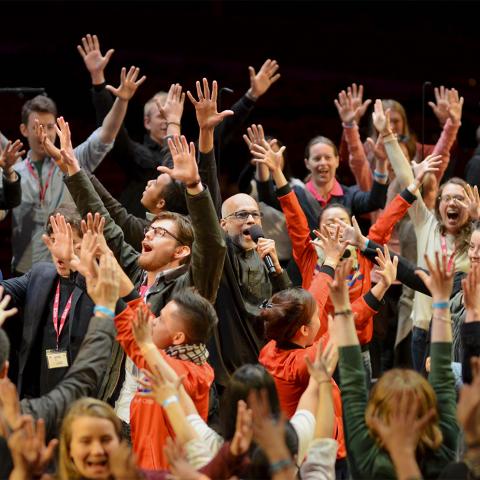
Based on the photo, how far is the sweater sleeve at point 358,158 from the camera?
19.5 feet

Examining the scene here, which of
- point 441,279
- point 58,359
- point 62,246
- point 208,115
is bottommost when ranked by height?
point 58,359

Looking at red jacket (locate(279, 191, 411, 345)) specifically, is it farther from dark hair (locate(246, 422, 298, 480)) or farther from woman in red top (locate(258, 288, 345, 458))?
dark hair (locate(246, 422, 298, 480))

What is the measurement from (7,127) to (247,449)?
16.1 ft

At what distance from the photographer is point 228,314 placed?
4.44 meters

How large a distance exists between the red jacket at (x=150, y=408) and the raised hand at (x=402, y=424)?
75 cm

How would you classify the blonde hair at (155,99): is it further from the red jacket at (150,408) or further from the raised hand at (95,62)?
the red jacket at (150,408)

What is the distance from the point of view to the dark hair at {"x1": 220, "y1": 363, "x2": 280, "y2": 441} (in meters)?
2.77

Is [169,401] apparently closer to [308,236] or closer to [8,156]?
[308,236]

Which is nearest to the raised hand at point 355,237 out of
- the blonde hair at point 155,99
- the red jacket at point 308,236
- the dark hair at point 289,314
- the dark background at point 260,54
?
the red jacket at point 308,236

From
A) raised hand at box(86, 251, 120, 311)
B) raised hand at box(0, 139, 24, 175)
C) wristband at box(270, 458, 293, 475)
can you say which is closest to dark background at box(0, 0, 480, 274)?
raised hand at box(0, 139, 24, 175)

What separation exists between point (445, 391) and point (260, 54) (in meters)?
5.60

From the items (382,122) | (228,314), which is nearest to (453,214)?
(382,122)

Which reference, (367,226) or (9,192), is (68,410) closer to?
(9,192)

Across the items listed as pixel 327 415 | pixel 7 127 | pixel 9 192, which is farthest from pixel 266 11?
pixel 327 415
